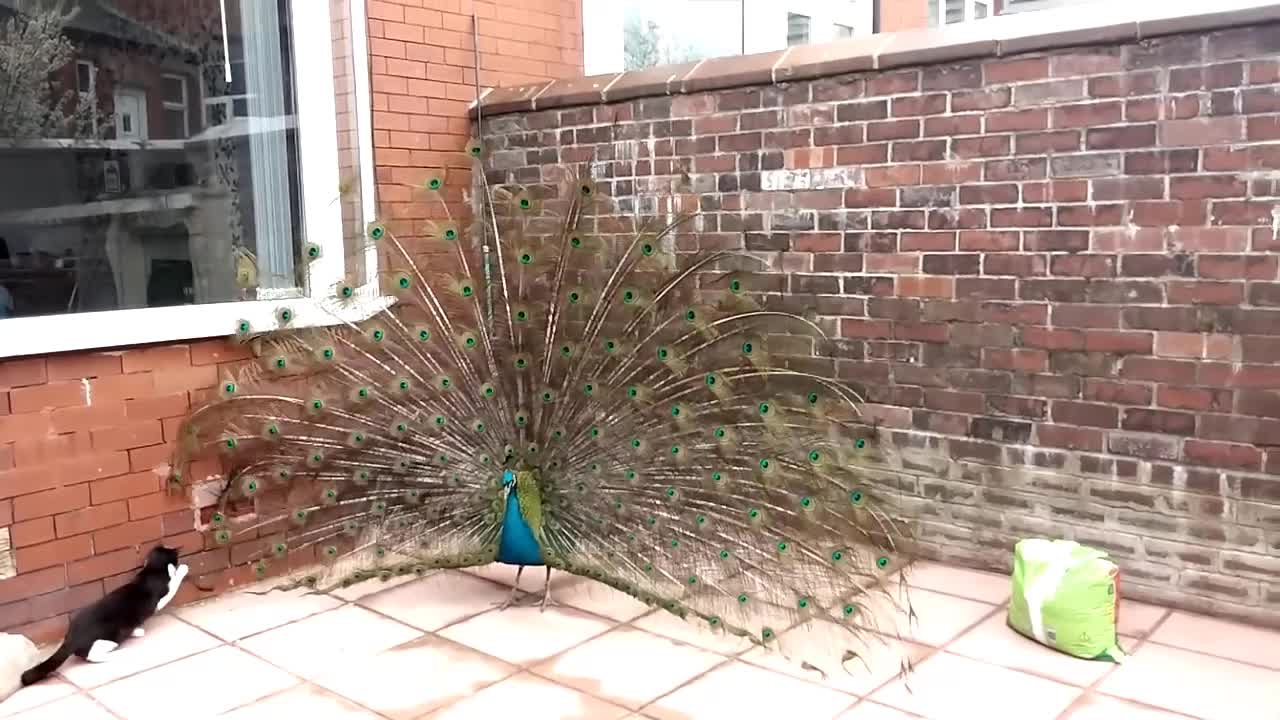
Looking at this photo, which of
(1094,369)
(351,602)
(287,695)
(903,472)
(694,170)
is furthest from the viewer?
(694,170)

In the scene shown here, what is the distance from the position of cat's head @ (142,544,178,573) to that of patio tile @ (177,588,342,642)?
0.27 m

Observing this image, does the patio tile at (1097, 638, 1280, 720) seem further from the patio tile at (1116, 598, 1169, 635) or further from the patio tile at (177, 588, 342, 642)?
the patio tile at (177, 588, 342, 642)

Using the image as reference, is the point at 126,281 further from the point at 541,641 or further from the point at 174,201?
the point at 541,641

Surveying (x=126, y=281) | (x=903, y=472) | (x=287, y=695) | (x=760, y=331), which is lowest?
(x=287, y=695)

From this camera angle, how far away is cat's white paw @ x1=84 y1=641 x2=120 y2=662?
384 cm

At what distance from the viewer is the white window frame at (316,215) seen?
435 cm

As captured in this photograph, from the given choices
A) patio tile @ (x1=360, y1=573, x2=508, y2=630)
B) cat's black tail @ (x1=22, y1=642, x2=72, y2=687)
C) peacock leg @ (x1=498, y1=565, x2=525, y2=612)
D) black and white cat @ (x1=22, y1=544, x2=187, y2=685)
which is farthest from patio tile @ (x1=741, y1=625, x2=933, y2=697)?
cat's black tail @ (x1=22, y1=642, x2=72, y2=687)

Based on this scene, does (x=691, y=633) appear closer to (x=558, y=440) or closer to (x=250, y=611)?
(x=558, y=440)

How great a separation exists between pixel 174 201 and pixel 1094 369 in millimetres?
3933

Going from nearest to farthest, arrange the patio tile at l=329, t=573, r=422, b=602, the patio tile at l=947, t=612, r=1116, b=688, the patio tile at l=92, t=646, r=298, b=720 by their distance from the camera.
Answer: the patio tile at l=92, t=646, r=298, b=720, the patio tile at l=947, t=612, r=1116, b=688, the patio tile at l=329, t=573, r=422, b=602

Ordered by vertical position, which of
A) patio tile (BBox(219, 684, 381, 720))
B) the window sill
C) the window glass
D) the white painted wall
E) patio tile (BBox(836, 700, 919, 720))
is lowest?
patio tile (BBox(836, 700, 919, 720))

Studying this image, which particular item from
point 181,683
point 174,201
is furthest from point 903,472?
point 174,201

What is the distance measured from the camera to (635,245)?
427 centimetres

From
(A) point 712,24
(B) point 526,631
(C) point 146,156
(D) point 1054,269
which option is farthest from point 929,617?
(A) point 712,24
